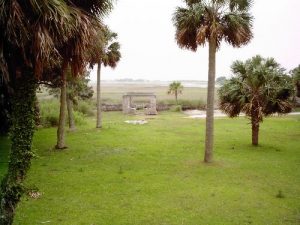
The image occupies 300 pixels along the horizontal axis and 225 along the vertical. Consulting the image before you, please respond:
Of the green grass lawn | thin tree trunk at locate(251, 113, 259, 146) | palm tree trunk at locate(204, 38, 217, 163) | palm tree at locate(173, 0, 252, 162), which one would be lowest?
the green grass lawn

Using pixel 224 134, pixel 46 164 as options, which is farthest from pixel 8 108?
pixel 224 134

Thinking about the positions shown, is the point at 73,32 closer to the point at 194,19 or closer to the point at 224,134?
the point at 194,19

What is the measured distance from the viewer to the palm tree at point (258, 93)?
20.2 meters

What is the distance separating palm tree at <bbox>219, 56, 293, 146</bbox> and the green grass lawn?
87.5 inches

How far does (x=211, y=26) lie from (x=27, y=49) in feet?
27.4

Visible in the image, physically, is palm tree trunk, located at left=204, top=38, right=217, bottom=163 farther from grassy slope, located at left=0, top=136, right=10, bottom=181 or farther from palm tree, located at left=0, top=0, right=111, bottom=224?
grassy slope, located at left=0, top=136, right=10, bottom=181

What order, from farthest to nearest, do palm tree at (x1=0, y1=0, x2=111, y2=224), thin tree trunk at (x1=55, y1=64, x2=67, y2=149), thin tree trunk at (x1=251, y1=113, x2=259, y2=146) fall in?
1. thin tree trunk at (x1=251, y1=113, x2=259, y2=146)
2. thin tree trunk at (x1=55, y1=64, x2=67, y2=149)
3. palm tree at (x1=0, y1=0, x2=111, y2=224)

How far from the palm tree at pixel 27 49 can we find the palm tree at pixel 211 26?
Result: 6.08 m

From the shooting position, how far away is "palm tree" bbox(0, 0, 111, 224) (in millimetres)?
8750

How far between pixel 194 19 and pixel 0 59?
8587mm

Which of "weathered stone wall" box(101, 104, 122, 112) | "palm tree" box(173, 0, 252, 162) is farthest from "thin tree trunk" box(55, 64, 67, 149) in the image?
"weathered stone wall" box(101, 104, 122, 112)

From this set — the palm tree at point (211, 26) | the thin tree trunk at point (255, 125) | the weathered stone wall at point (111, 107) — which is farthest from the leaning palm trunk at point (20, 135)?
the weathered stone wall at point (111, 107)

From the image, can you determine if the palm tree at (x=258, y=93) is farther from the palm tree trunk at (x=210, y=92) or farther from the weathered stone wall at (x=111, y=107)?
the weathered stone wall at (x=111, y=107)

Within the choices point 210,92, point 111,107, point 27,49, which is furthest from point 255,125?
point 111,107
